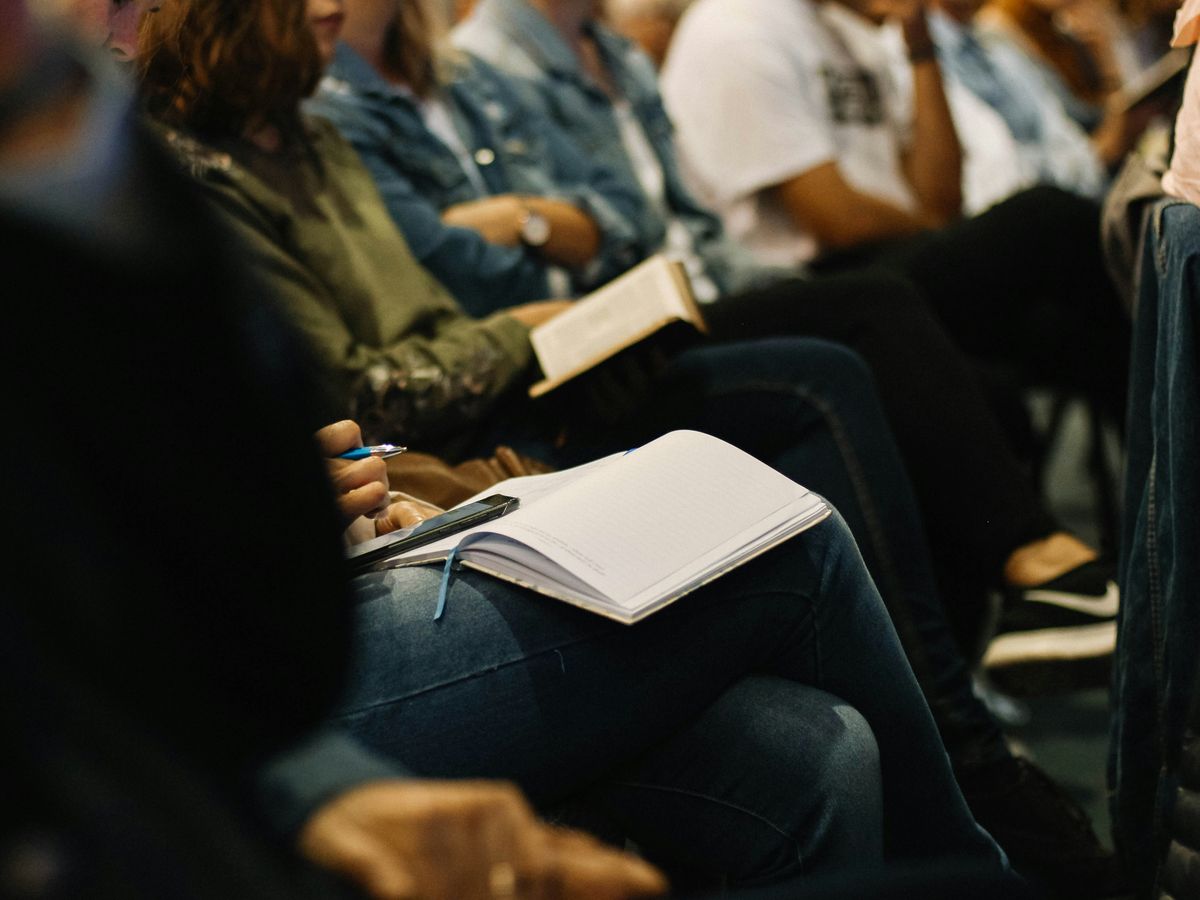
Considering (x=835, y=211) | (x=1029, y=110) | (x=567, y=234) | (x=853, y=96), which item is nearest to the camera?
(x=567, y=234)

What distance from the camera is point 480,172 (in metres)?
1.92

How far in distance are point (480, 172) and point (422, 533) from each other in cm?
102

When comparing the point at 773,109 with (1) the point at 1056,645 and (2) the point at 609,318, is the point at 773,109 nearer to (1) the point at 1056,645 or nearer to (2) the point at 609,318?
(2) the point at 609,318

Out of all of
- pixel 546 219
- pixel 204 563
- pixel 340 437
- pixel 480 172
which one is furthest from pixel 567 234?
pixel 204 563

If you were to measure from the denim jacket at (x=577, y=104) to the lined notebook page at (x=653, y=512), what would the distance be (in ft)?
3.78

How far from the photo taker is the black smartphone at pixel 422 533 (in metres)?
1.00

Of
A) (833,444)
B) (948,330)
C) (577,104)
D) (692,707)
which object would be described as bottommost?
(948,330)

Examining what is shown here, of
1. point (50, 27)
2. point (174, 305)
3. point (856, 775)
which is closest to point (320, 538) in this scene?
point (174, 305)

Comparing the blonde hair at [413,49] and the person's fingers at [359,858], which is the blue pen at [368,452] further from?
the blonde hair at [413,49]

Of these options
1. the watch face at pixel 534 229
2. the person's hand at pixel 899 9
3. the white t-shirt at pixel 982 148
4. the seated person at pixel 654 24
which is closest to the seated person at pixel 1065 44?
the white t-shirt at pixel 982 148

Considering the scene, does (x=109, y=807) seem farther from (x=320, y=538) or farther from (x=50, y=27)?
(x=50, y=27)

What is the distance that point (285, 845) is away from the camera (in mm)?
550

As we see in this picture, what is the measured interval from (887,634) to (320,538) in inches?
23.2

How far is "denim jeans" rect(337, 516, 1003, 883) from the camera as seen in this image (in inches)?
34.8
